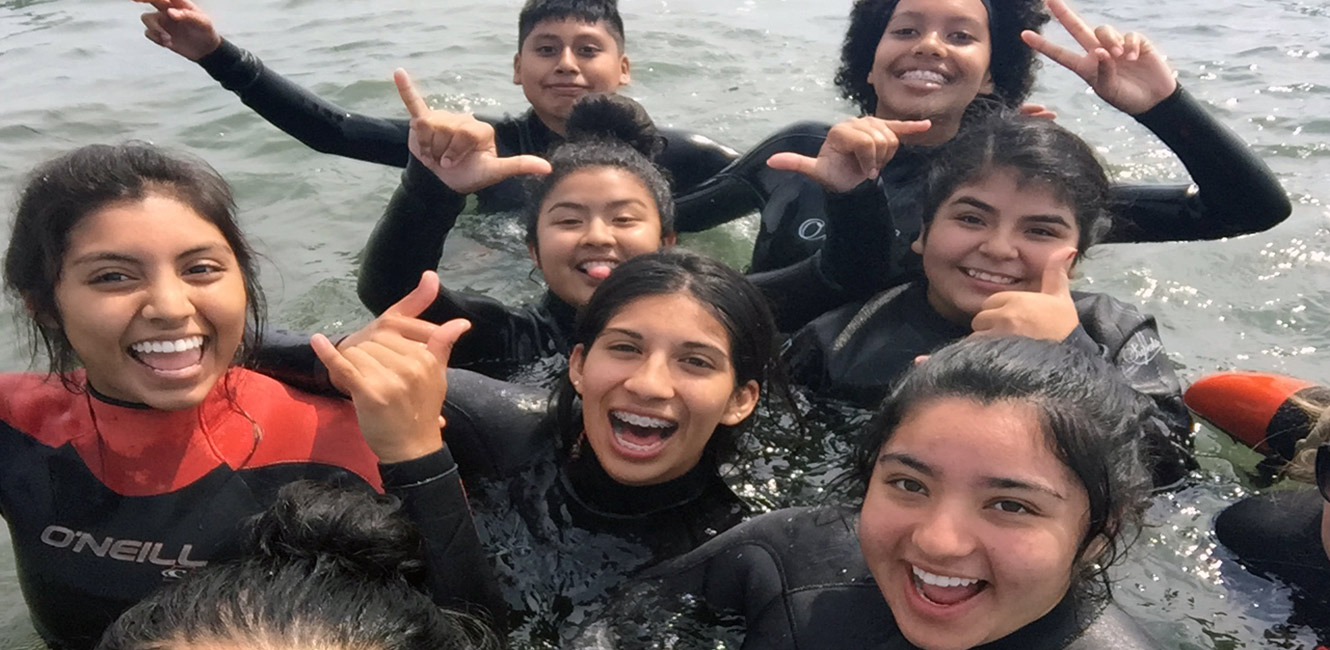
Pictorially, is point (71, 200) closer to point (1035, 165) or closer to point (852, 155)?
point (852, 155)

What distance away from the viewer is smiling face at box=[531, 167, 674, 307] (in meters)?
3.45

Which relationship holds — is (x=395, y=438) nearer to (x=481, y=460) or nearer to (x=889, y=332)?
(x=481, y=460)

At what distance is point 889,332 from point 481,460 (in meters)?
1.48

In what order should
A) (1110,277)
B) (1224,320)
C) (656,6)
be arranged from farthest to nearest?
(656,6), (1110,277), (1224,320)

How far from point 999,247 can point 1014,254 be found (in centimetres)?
5

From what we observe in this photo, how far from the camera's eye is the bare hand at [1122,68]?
11.2ft

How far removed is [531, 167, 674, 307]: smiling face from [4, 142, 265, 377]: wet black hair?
1189 millimetres

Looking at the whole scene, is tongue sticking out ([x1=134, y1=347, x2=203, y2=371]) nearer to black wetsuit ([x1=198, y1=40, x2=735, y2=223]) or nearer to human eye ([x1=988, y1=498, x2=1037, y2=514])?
human eye ([x1=988, y1=498, x2=1037, y2=514])

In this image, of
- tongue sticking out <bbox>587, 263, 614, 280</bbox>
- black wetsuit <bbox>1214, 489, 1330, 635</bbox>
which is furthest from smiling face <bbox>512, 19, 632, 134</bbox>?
black wetsuit <bbox>1214, 489, 1330, 635</bbox>

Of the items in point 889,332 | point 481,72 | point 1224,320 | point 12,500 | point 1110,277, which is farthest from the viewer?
point 481,72

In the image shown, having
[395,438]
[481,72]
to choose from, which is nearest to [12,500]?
[395,438]

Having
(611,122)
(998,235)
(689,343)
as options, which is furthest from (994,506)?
(611,122)

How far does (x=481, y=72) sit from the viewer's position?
8.89 meters

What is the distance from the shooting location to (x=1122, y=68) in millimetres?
3477
